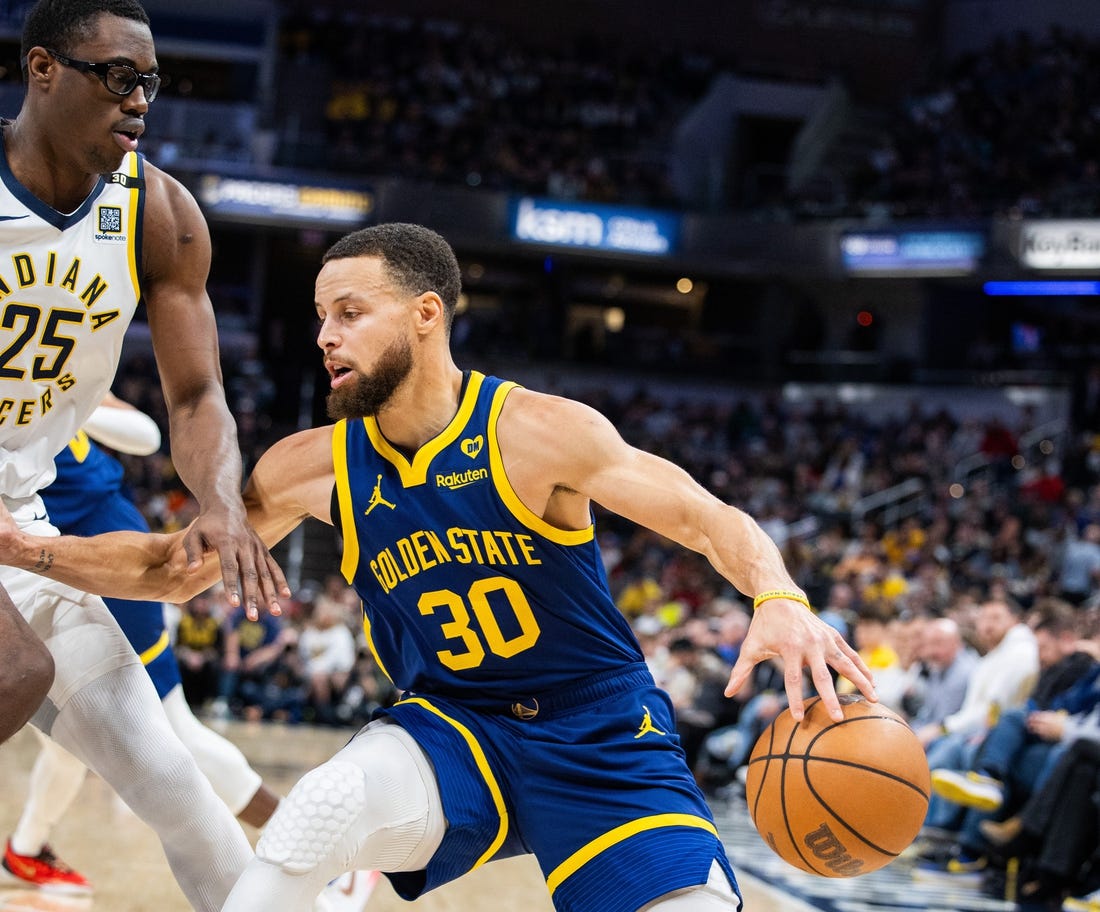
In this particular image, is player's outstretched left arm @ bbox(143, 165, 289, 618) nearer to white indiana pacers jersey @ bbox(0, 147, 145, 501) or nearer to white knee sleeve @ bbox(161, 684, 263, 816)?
white indiana pacers jersey @ bbox(0, 147, 145, 501)

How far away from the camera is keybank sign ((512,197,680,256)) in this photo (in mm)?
23609

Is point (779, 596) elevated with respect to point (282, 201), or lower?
lower

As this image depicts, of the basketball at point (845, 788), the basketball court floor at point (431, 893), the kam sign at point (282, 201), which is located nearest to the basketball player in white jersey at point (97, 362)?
the basketball at point (845, 788)

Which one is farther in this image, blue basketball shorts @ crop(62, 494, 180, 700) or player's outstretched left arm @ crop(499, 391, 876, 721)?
blue basketball shorts @ crop(62, 494, 180, 700)

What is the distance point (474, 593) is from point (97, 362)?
1138mm

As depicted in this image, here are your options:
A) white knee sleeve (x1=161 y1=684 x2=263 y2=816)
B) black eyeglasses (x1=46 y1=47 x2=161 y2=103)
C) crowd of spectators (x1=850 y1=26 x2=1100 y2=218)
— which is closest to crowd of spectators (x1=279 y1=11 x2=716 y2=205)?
crowd of spectators (x1=850 y1=26 x2=1100 y2=218)

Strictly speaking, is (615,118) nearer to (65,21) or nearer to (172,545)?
(65,21)

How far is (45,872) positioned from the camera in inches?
194

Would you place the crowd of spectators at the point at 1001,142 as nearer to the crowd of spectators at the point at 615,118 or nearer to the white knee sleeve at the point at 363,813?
the crowd of spectators at the point at 615,118

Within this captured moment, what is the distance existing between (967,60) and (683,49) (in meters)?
5.71

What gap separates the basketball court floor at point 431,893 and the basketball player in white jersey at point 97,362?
179 centimetres

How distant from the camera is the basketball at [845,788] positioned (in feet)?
9.59

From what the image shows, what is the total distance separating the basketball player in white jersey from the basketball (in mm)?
1212

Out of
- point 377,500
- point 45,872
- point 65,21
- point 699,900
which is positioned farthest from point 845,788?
point 45,872
